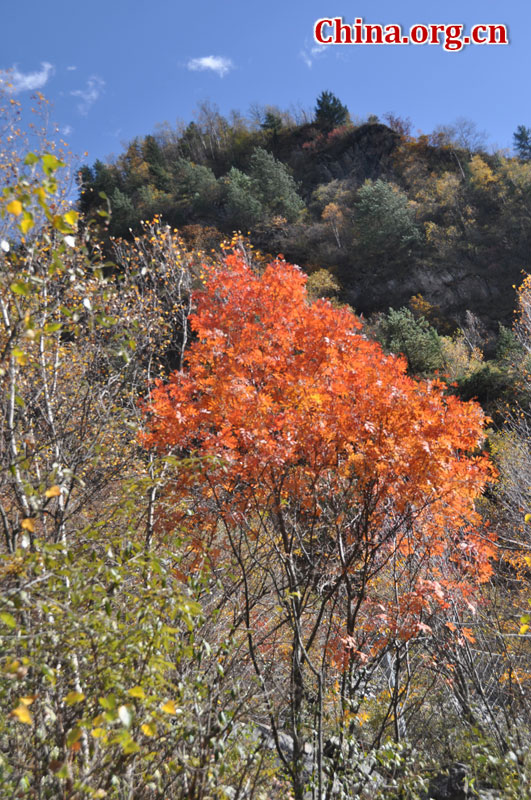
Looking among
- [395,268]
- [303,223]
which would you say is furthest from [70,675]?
[303,223]

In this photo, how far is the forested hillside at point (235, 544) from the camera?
6.36 feet

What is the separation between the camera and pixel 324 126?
47.1m

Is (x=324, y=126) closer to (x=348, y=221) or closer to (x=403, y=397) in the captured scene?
(x=348, y=221)

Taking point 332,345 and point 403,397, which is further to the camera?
point 332,345

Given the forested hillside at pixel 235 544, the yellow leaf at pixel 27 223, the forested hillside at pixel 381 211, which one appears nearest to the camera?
the yellow leaf at pixel 27 223

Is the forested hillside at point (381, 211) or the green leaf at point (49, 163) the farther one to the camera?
the forested hillside at point (381, 211)

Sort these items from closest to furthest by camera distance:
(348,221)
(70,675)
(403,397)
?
(70,675) → (403,397) → (348,221)

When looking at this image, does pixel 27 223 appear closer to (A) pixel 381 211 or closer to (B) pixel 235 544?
(B) pixel 235 544

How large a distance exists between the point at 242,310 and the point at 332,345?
85.1 inches

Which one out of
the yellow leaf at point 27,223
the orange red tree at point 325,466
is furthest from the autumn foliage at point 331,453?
the yellow leaf at point 27,223

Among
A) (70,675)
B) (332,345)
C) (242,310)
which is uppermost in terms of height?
(242,310)

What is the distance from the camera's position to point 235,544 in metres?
6.41

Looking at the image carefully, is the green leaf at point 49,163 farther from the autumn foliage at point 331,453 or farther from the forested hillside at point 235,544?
the autumn foliage at point 331,453

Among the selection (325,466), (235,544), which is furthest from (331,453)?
(235,544)
